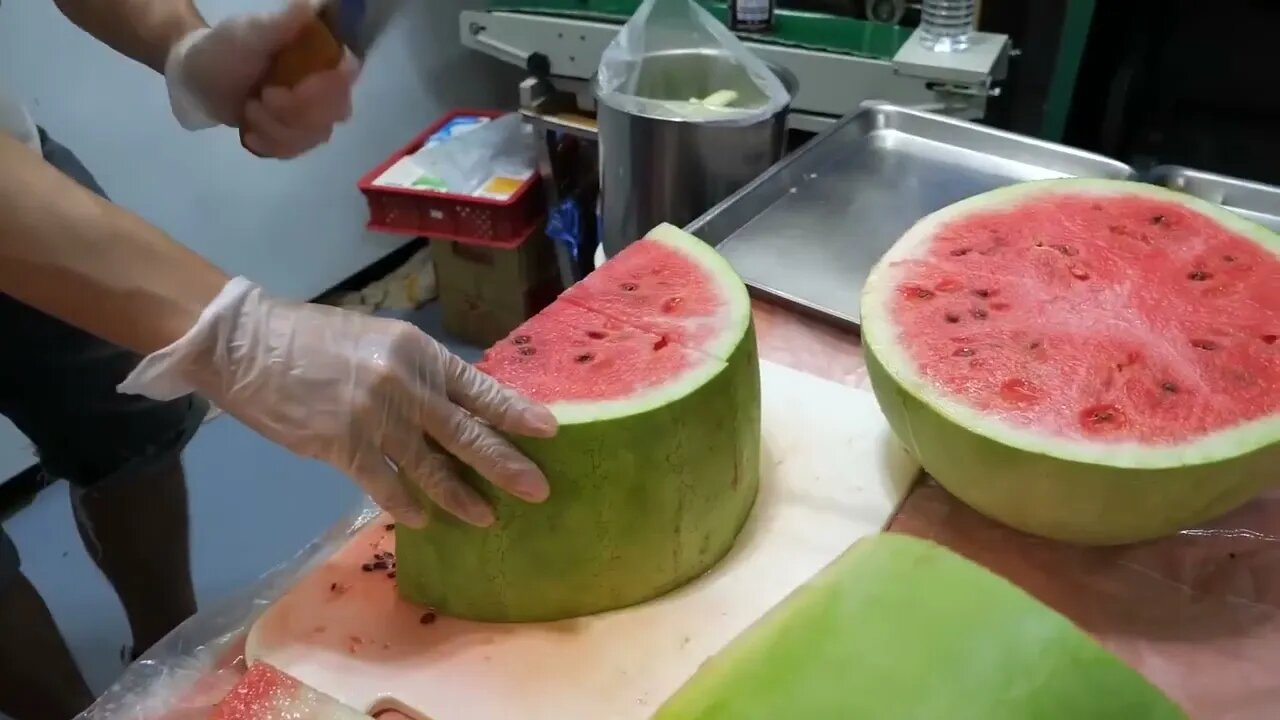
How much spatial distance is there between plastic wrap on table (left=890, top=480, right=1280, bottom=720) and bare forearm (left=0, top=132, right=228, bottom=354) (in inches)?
28.3

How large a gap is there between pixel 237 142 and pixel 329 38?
51.6 inches

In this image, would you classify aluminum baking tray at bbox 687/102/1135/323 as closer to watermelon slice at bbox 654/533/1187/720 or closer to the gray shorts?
watermelon slice at bbox 654/533/1187/720

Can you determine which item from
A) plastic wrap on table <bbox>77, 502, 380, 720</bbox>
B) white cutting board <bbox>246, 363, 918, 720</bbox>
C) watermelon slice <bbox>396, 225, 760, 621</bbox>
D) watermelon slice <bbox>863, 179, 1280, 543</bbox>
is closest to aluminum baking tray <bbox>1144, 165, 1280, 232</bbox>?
watermelon slice <bbox>863, 179, 1280, 543</bbox>

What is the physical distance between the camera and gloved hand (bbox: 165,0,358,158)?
4.05ft

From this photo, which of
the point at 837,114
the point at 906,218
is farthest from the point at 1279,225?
the point at 837,114

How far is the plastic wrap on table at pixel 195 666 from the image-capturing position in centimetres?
88

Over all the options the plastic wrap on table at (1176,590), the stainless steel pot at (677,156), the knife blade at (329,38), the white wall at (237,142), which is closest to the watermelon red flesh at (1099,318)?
the plastic wrap on table at (1176,590)

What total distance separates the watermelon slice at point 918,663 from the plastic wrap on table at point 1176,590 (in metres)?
0.15

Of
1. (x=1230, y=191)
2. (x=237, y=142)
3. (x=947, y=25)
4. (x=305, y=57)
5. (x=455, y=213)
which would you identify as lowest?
(x=455, y=213)

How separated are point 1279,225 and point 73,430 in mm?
1689

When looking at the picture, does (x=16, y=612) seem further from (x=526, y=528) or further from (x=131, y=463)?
(x=526, y=528)

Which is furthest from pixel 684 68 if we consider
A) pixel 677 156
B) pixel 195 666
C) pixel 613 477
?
pixel 195 666

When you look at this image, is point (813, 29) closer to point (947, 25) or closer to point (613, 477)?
point (947, 25)

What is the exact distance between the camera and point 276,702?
0.79 meters
